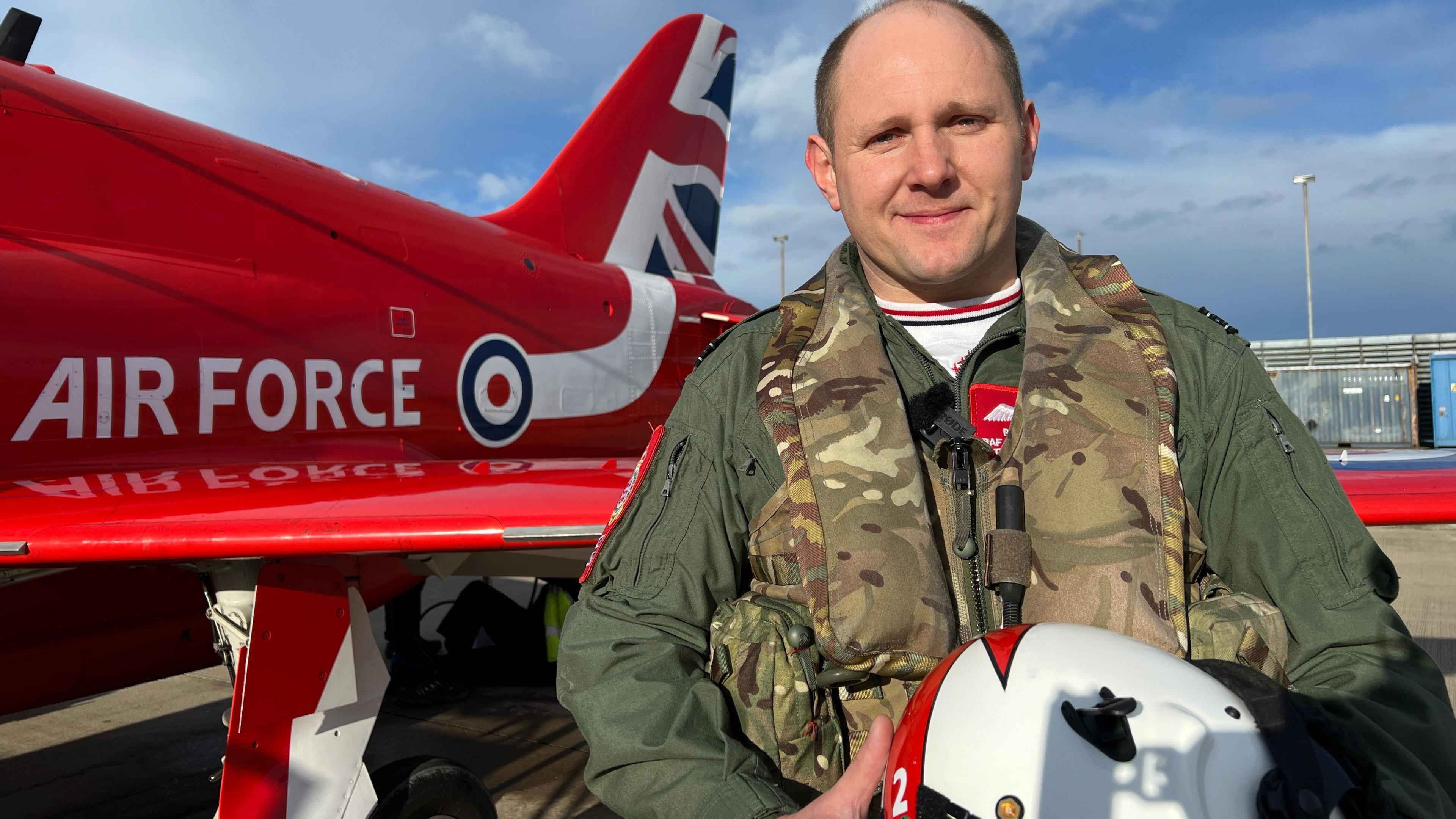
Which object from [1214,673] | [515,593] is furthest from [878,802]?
[515,593]

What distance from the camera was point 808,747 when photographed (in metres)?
1.40

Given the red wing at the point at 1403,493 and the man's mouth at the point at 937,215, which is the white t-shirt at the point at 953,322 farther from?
the red wing at the point at 1403,493

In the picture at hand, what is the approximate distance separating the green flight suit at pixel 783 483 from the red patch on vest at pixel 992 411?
3 centimetres

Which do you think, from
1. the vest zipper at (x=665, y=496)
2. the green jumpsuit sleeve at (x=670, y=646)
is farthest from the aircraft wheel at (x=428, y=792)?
the vest zipper at (x=665, y=496)

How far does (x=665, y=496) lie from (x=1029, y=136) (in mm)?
893

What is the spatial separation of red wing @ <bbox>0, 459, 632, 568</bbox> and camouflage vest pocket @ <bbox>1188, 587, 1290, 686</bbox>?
164 cm

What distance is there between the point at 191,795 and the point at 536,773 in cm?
147

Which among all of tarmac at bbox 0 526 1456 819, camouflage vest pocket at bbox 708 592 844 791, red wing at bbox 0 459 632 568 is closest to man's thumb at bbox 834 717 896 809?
camouflage vest pocket at bbox 708 592 844 791

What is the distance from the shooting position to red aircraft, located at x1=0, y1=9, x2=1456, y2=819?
256 cm

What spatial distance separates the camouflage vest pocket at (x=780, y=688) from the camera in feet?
4.47

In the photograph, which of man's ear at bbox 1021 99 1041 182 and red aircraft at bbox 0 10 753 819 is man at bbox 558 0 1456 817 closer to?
man's ear at bbox 1021 99 1041 182

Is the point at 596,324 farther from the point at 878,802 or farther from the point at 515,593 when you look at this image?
the point at 878,802

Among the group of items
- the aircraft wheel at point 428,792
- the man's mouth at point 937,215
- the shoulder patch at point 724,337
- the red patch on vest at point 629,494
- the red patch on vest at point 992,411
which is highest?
the man's mouth at point 937,215

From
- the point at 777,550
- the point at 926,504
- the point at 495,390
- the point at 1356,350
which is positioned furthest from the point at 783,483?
the point at 1356,350
